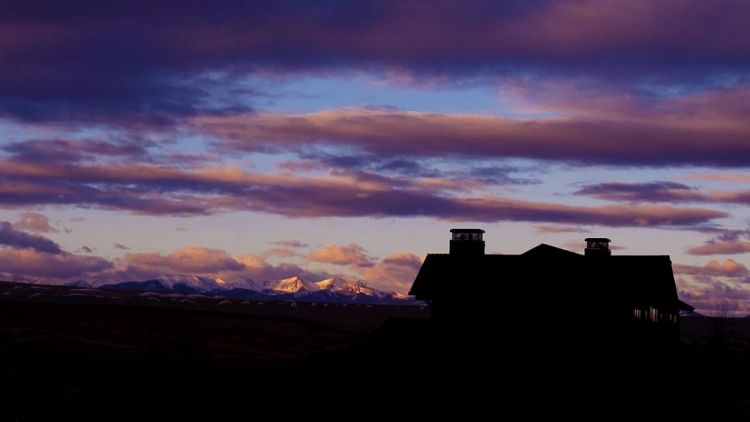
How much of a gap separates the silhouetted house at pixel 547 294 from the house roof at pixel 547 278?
6 cm

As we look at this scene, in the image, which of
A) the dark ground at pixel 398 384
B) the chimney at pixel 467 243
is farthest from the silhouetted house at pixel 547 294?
the dark ground at pixel 398 384

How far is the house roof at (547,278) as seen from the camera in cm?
5825

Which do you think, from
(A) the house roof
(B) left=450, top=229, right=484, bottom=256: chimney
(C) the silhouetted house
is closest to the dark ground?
(C) the silhouetted house

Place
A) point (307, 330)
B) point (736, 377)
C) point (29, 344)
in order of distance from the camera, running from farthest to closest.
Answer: point (307, 330), point (29, 344), point (736, 377)

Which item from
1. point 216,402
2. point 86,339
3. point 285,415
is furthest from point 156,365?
point 86,339

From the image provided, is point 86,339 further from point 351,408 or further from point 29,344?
point 351,408

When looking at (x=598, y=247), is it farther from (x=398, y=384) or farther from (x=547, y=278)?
(x=398, y=384)

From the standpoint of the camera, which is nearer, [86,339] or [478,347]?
[478,347]

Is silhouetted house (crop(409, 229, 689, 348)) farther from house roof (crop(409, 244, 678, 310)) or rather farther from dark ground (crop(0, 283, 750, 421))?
dark ground (crop(0, 283, 750, 421))

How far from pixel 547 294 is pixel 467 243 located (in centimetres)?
569

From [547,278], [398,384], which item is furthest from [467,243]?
[398,384]

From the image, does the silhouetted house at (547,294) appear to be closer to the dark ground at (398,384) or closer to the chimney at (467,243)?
the chimney at (467,243)

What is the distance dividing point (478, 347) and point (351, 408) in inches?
474

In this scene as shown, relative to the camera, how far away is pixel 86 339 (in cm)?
8862
